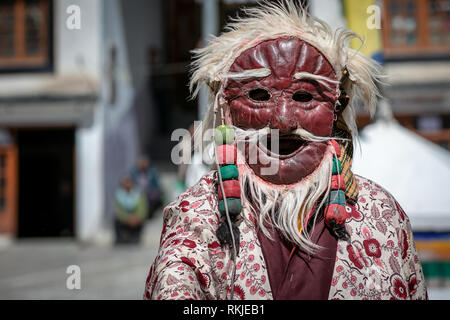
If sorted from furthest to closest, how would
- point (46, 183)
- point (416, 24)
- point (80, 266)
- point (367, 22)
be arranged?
point (46, 183), point (416, 24), point (80, 266), point (367, 22)

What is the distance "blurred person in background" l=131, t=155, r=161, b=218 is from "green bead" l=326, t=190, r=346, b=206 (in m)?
8.40

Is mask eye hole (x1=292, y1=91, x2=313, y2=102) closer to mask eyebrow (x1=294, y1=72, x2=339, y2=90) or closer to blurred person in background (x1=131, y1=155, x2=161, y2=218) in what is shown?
mask eyebrow (x1=294, y1=72, x2=339, y2=90)

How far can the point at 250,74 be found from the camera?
5.50 feet

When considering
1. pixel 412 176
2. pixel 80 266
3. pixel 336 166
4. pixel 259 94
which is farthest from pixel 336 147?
pixel 80 266

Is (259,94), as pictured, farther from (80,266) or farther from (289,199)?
(80,266)

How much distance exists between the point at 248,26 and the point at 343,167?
0.59 m

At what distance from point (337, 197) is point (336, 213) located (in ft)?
0.19

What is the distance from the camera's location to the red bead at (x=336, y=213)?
1.60 metres

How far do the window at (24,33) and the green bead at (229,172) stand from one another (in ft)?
31.7

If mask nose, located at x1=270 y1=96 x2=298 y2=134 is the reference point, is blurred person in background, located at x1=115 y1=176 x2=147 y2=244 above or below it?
below

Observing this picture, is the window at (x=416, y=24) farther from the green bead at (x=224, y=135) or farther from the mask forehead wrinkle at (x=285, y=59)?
the green bead at (x=224, y=135)

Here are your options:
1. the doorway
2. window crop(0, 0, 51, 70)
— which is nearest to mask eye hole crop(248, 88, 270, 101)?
the doorway

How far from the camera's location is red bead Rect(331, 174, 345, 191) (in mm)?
1653
